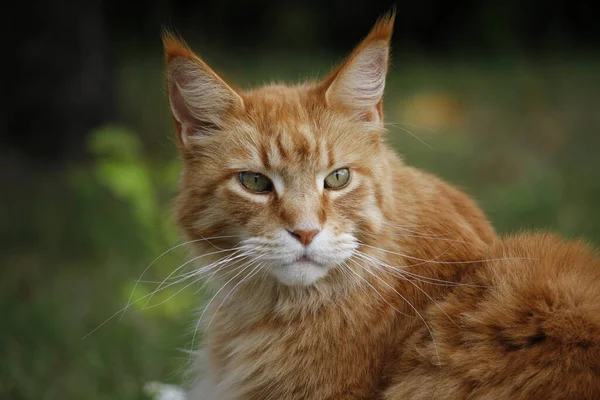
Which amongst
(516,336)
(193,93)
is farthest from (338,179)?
(516,336)

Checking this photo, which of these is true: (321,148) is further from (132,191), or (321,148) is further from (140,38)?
(140,38)

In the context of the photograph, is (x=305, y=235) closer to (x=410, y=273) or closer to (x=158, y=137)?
(x=410, y=273)

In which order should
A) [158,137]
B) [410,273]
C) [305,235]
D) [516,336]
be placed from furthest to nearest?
[158,137] < [410,273] < [305,235] < [516,336]

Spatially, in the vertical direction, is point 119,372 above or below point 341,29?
below

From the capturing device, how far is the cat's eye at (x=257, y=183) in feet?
9.14

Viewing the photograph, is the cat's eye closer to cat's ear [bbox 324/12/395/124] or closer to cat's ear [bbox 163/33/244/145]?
cat's ear [bbox 163/33/244/145]

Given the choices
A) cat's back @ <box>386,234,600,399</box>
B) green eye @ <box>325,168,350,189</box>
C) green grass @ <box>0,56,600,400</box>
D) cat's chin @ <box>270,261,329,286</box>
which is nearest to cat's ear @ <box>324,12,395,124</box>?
green eye @ <box>325,168,350,189</box>

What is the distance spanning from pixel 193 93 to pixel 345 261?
0.80 meters

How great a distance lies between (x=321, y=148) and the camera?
9.18 feet

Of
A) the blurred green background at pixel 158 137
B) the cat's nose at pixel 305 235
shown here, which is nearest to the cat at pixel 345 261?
the cat's nose at pixel 305 235

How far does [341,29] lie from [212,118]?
886 centimetres

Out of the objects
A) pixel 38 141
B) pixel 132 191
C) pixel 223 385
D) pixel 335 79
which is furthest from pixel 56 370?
pixel 38 141

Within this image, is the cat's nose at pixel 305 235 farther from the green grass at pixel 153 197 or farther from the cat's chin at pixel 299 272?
the green grass at pixel 153 197

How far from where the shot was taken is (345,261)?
2.81 metres
